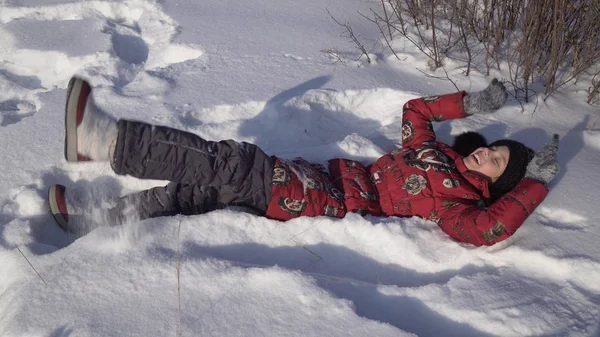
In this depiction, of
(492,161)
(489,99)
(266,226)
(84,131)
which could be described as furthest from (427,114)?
(84,131)

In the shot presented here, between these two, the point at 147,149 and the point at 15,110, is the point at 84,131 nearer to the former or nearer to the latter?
the point at 147,149

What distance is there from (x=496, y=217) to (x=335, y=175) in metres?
0.80

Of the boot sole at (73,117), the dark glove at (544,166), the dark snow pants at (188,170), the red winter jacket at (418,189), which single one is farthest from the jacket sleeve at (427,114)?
the boot sole at (73,117)

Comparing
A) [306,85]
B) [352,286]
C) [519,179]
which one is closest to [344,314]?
[352,286]

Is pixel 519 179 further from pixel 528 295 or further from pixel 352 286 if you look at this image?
pixel 352 286

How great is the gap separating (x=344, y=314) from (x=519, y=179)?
129 cm

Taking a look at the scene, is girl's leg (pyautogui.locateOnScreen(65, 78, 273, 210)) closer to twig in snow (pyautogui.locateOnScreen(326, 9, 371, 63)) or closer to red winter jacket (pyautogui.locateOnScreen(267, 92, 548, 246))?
red winter jacket (pyautogui.locateOnScreen(267, 92, 548, 246))

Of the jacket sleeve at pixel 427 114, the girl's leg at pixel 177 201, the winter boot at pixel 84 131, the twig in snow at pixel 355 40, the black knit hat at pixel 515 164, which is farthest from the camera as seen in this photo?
the twig in snow at pixel 355 40

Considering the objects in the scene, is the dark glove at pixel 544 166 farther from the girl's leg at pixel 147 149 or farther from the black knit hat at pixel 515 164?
the girl's leg at pixel 147 149

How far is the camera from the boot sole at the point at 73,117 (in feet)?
6.21

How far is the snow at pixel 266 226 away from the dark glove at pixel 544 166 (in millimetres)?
163

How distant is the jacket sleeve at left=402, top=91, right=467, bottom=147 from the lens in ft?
8.45

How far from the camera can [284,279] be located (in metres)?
1.74

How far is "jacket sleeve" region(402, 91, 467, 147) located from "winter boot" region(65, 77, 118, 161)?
1.53 m
